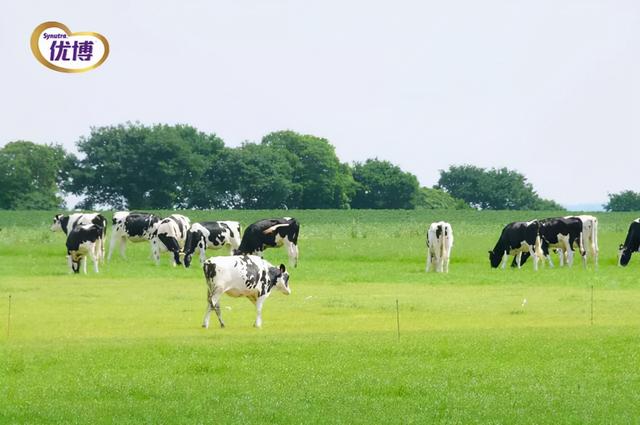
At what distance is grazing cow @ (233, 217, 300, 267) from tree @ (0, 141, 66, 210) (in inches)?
3290

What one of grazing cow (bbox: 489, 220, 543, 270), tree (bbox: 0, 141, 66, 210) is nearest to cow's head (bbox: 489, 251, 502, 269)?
grazing cow (bbox: 489, 220, 543, 270)

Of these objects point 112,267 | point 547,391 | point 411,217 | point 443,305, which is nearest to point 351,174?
point 411,217

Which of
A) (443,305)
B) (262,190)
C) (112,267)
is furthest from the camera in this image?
(262,190)

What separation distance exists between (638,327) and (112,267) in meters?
24.7

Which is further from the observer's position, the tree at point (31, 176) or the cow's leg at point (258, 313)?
the tree at point (31, 176)

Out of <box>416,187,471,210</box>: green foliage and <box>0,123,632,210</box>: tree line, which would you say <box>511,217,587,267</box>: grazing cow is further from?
<box>416,187,471,210</box>: green foliage

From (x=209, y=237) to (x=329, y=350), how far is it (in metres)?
27.3

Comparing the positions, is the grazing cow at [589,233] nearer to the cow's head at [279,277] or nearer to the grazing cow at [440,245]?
the grazing cow at [440,245]

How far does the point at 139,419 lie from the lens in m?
17.7

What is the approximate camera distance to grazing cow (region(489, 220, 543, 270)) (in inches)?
1957

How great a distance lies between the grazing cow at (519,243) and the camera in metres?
49.7

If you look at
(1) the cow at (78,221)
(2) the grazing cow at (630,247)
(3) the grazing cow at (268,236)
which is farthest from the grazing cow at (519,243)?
(1) the cow at (78,221)

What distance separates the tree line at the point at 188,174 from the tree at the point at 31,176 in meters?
0.11

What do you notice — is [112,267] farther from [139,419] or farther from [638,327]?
[139,419]
